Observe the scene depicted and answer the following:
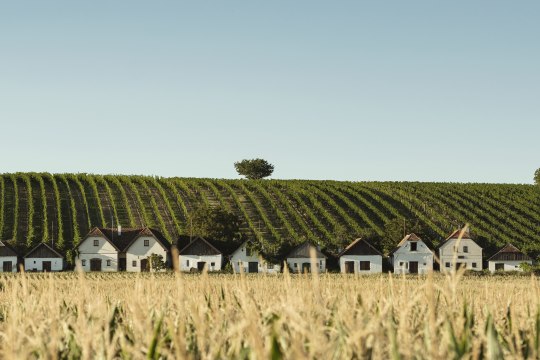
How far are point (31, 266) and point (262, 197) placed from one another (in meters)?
40.1

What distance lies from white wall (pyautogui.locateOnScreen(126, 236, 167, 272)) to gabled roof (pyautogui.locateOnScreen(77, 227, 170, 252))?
1.30 feet

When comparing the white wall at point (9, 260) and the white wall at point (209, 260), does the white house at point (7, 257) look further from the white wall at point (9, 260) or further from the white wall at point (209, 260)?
the white wall at point (209, 260)

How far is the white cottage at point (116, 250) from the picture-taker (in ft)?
280

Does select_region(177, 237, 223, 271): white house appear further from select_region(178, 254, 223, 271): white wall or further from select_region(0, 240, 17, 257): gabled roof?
select_region(0, 240, 17, 257): gabled roof

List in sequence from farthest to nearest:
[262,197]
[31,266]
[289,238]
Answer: [262,197] < [289,238] < [31,266]

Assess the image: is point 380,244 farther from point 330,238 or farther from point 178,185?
point 178,185

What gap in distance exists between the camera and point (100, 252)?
86500 mm

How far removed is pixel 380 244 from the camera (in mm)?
90875

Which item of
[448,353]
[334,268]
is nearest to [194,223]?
[334,268]

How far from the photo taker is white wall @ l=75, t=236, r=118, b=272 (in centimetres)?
8619

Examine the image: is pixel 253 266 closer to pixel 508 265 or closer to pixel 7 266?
pixel 7 266

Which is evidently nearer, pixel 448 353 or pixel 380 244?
pixel 448 353

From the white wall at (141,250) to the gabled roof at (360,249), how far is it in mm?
19878

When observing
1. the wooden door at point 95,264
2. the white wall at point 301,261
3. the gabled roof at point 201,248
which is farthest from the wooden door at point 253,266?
the wooden door at point 95,264
